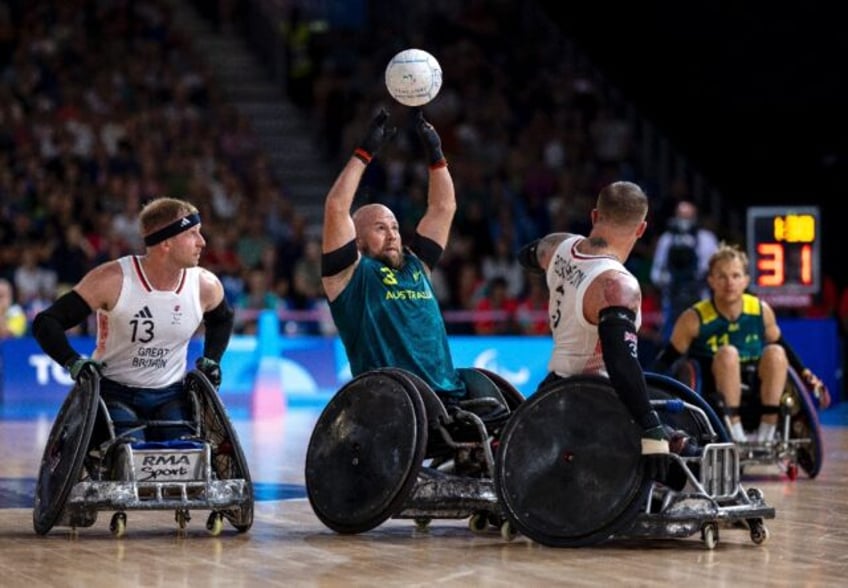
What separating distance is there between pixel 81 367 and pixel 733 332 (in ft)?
17.3

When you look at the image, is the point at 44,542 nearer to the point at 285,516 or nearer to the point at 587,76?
the point at 285,516

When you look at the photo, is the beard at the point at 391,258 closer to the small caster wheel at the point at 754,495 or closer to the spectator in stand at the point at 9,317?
the small caster wheel at the point at 754,495

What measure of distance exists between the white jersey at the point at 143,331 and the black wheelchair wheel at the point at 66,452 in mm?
391

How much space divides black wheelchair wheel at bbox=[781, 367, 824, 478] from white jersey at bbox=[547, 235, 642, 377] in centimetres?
429

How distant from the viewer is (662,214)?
2361 cm

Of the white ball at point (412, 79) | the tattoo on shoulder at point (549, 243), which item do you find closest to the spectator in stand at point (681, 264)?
the tattoo on shoulder at point (549, 243)

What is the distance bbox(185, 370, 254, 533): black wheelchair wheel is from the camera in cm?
946

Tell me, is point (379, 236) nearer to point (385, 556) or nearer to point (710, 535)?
point (385, 556)

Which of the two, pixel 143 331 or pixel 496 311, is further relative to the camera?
pixel 496 311

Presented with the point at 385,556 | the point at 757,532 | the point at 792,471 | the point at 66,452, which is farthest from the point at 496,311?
the point at 385,556

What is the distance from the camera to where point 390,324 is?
9.67 m

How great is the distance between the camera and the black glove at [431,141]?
32.3 feet

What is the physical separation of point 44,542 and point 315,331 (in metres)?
13.7

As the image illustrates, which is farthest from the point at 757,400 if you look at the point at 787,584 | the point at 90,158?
the point at 90,158
